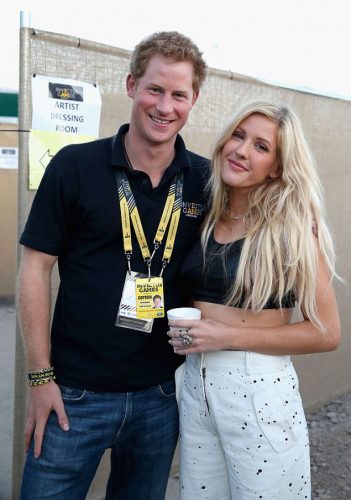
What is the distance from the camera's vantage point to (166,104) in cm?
205

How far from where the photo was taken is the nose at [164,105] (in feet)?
6.65

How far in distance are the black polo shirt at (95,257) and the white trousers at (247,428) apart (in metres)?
0.25

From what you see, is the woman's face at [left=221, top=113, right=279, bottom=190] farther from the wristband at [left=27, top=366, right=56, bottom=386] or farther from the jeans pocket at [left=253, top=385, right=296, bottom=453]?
the wristband at [left=27, top=366, right=56, bottom=386]

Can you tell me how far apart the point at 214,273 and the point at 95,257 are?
1.42 feet

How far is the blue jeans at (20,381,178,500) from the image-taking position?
2059 mm

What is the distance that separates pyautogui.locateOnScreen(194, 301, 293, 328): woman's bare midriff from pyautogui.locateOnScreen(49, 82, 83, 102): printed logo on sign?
1188mm

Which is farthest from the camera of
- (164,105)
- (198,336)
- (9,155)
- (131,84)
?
(9,155)

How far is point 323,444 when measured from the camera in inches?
165

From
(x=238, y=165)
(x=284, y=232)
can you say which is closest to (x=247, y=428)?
(x=284, y=232)

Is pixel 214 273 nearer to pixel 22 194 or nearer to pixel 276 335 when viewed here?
pixel 276 335

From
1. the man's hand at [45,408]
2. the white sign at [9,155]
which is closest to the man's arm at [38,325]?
the man's hand at [45,408]

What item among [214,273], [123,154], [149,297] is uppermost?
[123,154]

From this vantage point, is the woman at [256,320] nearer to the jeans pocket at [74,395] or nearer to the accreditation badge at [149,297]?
the accreditation badge at [149,297]

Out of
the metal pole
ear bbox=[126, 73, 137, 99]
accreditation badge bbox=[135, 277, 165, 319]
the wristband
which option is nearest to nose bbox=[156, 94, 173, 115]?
ear bbox=[126, 73, 137, 99]
